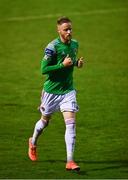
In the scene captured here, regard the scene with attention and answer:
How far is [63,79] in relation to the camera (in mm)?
16469

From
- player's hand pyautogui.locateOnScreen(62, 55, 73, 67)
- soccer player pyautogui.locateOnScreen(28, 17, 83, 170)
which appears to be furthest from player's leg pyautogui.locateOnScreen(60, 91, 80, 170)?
player's hand pyautogui.locateOnScreen(62, 55, 73, 67)

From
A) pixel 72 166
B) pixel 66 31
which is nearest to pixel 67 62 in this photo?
pixel 66 31

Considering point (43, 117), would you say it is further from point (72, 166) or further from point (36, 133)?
point (72, 166)

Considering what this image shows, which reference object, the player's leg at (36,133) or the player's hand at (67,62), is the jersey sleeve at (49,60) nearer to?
the player's hand at (67,62)

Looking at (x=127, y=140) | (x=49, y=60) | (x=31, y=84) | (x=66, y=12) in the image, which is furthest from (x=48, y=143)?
(x=66, y=12)

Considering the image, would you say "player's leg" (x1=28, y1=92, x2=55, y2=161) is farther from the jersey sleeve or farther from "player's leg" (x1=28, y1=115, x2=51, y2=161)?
the jersey sleeve

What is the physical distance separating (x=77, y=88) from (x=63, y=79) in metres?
8.45

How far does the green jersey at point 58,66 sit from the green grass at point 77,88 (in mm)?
1452

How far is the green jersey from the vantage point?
16.2m

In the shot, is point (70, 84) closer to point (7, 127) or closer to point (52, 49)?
point (52, 49)

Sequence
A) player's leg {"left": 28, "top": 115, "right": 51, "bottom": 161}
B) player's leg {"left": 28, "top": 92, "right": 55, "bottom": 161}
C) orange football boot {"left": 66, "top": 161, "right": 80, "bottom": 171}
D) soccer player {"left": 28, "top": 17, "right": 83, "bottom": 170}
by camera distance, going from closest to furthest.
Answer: orange football boot {"left": 66, "top": 161, "right": 80, "bottom": 171} → soccer player {"left": 28, "top": 17, "right": 83, "bottom": 170} → player's leg {"left": 28, "top": 92, "right": 55, "bottom": 161} → player's leg {"left": 28, "top": 115, "right": 51, "bottom": 161}

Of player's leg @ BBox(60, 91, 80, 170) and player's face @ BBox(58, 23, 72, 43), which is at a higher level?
player's face @ BBox(58, 23, 72, 43)

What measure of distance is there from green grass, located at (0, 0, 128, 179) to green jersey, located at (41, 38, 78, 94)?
1452 millimetres

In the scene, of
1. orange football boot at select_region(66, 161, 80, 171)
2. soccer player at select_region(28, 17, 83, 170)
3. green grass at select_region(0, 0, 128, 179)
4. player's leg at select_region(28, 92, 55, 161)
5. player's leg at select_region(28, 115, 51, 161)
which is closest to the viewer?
orange football boot at select_region(66, 161, 80, 171)
